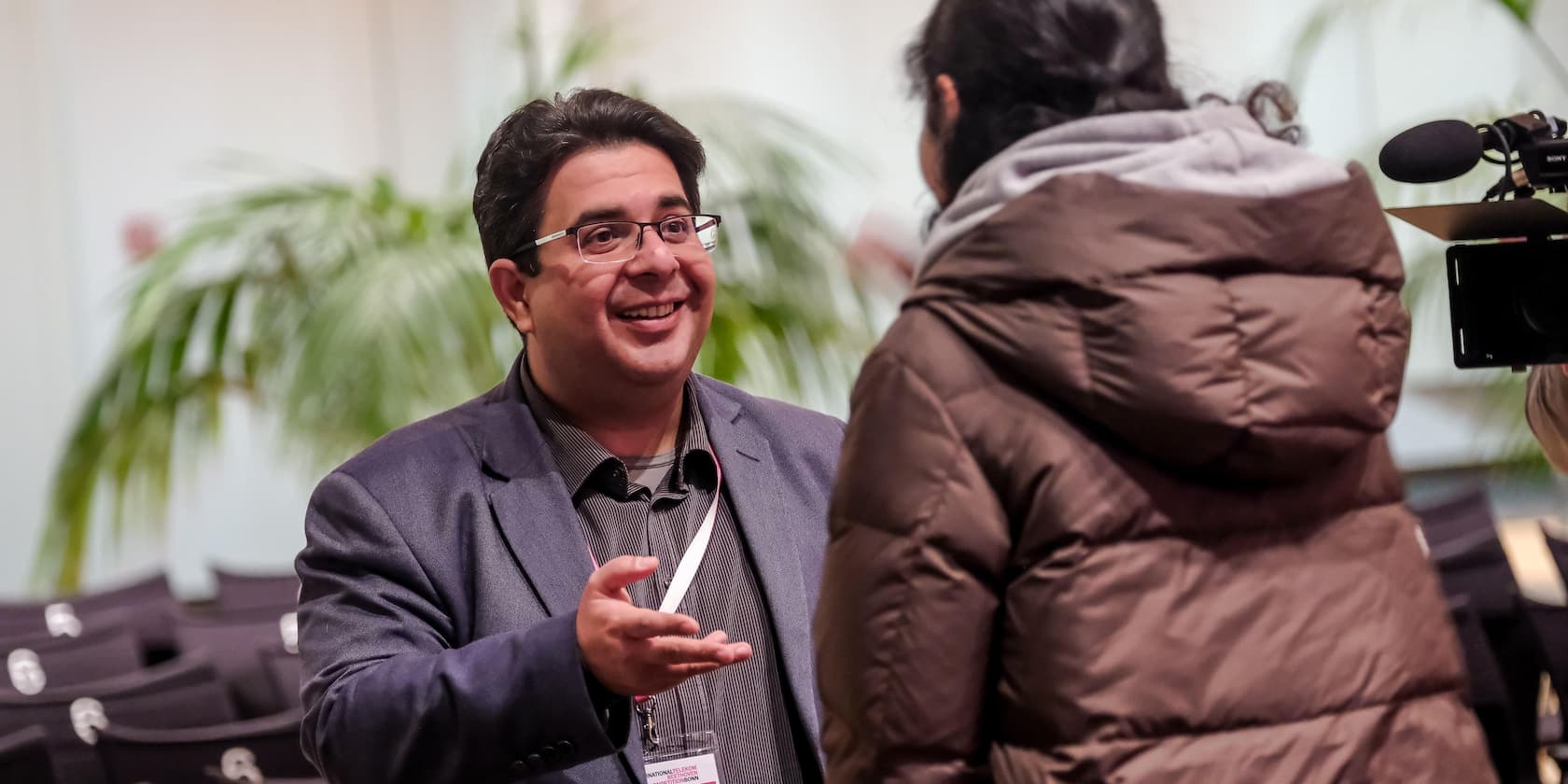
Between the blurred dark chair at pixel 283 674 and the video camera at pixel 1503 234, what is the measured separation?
2837mm

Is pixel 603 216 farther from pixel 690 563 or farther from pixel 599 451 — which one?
pixel 690 563

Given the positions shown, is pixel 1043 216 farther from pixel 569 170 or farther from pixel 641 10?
pixel 641 10

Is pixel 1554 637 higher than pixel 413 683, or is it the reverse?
pixel 413 683

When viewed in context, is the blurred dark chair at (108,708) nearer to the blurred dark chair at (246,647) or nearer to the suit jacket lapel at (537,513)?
the blurred dark chair at (246,647)

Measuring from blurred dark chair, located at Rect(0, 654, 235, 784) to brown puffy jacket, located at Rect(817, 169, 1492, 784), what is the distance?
2.18 m

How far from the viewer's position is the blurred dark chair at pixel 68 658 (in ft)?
12.1

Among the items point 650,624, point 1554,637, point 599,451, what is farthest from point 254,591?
point 650,624

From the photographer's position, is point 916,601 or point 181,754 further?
point 181,754

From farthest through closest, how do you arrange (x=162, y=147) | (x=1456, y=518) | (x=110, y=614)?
(x=162, y=147) → (x=110, y=614) → (x=1456, y=518)

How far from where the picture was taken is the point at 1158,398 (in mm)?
1125

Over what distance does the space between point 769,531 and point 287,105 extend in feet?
20.7

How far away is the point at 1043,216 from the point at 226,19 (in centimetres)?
711

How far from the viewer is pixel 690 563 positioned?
1.92m

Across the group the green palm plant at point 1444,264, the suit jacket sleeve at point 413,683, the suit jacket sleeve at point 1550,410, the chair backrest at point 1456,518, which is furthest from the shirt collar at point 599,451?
the green palm plant at point 1444,264
